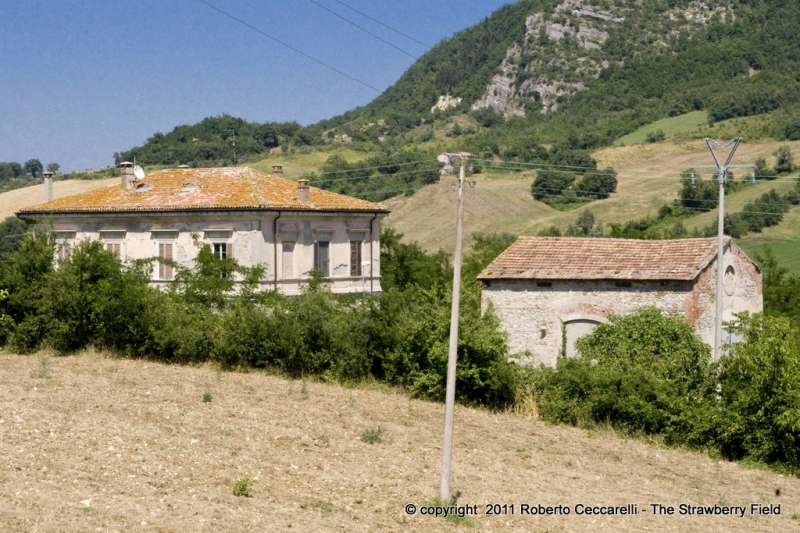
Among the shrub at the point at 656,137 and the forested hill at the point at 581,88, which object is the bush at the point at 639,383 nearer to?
the forested hill at the point at 581,88

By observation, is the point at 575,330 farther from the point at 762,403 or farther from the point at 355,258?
the point at 355,258

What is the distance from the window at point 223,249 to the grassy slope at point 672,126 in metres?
101

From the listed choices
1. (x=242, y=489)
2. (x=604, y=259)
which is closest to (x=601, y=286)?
(x=604, y=259)

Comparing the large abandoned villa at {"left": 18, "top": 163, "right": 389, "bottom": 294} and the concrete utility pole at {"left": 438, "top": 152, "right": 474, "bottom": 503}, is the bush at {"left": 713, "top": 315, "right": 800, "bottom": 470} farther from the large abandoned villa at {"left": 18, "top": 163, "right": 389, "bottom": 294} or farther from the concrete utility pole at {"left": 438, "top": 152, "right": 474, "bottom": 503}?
the large abandoned villa at {"left": 18, "top": 163, "right": 389, "bottom": 294}

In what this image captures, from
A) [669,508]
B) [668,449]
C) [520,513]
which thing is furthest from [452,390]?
[668,449]

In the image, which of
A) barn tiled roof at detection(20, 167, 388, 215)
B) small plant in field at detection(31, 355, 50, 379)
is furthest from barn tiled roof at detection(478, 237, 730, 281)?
small plant in field at detection(31, 355, 50, 379)

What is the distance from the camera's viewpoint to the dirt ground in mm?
13078

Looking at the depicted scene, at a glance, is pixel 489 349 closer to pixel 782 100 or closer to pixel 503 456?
pixel 503 456

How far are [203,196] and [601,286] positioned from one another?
1516 cm

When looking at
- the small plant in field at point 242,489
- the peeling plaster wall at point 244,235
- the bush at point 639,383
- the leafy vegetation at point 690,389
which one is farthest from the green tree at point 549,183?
the small plant in field at point 242,489

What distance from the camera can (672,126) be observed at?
133625 mm

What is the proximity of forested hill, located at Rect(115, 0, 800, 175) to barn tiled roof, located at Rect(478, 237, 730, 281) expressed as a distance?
85.4 meters

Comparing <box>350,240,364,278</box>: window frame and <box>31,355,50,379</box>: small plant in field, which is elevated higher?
<box>350,240,364,278</box>: window frame

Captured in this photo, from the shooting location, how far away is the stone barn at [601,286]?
2530 centimetres
